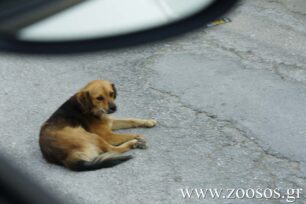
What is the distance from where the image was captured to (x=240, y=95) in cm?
474

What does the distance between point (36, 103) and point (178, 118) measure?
3.25ft

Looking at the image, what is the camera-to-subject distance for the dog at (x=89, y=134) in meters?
3.92

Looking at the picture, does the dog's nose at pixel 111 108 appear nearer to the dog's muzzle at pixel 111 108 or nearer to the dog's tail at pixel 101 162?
the dog's muzzle at pixel 111 108

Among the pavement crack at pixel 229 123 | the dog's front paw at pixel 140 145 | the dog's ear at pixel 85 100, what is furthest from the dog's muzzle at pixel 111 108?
the pavement crack at pixel 229 123

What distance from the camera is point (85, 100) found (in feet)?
13.5

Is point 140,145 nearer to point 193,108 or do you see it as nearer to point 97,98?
point 97,98

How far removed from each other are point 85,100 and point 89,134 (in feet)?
0.69

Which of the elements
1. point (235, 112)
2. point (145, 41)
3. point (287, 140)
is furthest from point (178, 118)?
point (145, 41)

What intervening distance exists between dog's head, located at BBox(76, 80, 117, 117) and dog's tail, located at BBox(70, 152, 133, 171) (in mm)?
299

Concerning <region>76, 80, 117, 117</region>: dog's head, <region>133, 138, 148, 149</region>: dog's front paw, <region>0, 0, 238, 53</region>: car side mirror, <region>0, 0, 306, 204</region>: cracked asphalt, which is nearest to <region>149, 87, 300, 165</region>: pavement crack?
<region>0, 0, 306, 204</region>: cracked asphalt

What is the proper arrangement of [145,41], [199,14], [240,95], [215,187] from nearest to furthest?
[145,41] → [199,14] → [215,187] → [240,95]

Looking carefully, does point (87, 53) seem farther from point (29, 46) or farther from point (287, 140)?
point (287, 140)

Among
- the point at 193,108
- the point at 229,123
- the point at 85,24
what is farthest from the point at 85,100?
the point at 85,24

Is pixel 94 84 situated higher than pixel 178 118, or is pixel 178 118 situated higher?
pixel 94 84
